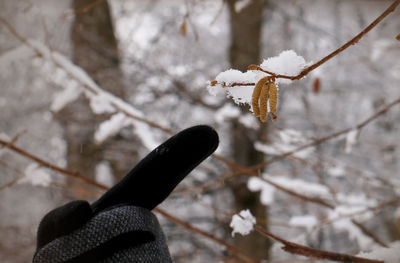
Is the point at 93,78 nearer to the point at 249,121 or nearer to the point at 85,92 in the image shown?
→ the point at 249,121

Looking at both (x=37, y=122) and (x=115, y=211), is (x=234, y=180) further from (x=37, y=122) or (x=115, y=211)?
(x=37, y=122)

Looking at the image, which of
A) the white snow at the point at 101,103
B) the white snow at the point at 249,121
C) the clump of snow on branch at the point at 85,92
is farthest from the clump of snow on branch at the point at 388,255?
the white snow at the point at 249,121

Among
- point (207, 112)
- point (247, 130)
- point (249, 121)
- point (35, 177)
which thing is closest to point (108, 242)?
point (35, 177)

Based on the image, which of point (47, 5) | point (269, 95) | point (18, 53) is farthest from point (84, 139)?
point (47, 5)

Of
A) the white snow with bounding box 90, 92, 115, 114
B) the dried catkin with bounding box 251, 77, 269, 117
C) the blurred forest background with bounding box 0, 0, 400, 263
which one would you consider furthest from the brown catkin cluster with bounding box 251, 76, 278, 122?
the white snow with bounding box 90, 92, 115, 114

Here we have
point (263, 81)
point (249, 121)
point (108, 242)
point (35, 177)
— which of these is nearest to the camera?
point (263, 81)

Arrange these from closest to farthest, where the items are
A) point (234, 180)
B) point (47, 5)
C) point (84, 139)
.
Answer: point (234, 180) < point (84, 139) < point (47, 5)

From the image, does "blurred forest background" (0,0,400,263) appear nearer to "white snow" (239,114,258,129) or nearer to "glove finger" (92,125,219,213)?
"white snow" (239,114,258,129)
